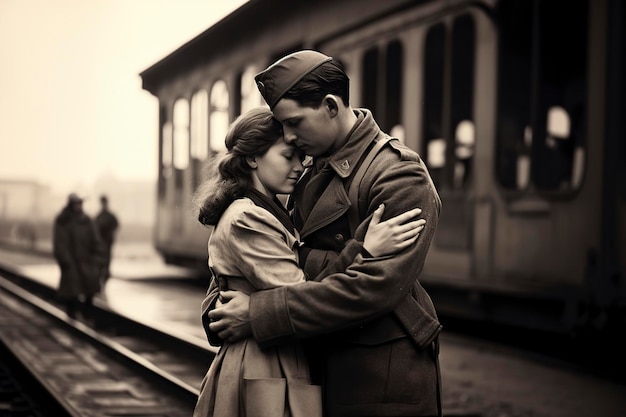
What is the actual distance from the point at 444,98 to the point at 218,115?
6.37 metres

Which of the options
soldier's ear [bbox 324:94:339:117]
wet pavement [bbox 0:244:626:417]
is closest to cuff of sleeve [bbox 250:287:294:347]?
soldier's ear [bbox 324:94:339:117]

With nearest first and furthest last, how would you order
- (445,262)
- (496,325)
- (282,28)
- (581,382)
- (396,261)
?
(396,261), (581,382), (445,262), (496,325), (282,28)

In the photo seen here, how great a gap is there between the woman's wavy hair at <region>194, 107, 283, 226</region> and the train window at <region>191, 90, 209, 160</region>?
12.5 meters

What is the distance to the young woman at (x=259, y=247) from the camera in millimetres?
2469

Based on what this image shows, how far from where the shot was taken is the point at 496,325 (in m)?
10.5

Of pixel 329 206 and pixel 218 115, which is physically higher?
pixel 218 115

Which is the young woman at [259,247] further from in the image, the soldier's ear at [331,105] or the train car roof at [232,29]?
the train car roof at [232,29]

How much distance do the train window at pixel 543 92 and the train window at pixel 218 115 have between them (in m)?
6.86

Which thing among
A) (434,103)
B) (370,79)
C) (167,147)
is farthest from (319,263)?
(167,147)

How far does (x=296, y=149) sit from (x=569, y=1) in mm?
5493

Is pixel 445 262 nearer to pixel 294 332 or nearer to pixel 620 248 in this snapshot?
pixel 620 248

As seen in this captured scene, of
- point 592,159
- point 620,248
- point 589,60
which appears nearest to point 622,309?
point 620,248

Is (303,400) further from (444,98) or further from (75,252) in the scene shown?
(75,252)

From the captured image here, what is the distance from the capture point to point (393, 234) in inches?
93.7
